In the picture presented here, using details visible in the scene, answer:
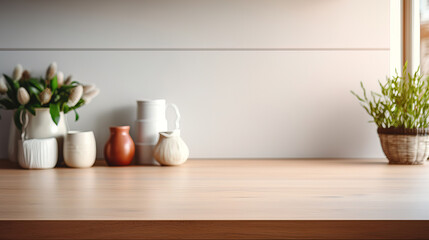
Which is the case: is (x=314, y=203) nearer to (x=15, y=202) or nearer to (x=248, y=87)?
(x=15, y=202)

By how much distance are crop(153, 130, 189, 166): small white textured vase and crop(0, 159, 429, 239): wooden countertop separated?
0.03 meters

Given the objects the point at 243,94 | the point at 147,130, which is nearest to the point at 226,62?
the point at 243,94

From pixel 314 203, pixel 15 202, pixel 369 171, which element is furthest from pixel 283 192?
pixel 15 202

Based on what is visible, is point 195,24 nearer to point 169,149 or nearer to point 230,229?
point 169,149

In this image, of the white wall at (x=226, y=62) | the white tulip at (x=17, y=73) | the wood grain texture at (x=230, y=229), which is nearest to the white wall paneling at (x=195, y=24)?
the white wall at (x=226, y=62)

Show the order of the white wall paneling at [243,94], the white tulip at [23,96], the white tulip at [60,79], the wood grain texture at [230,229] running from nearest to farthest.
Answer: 1. the wood grain texture at [230,229]
2. the white tulip at [23,96]
3. the white tulip at [60,79]
4. the white wall paneling at [243,94]

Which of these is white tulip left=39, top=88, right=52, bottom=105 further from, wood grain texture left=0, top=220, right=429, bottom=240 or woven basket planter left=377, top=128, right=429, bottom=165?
woven basket planter left=377, top=128, right=429, bottom=165

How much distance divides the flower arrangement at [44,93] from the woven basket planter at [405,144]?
2.82 ft

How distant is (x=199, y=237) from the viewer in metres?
0.58

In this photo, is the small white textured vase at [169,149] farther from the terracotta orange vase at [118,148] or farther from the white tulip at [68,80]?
the white tulip at [68,80]

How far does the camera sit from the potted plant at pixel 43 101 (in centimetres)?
107

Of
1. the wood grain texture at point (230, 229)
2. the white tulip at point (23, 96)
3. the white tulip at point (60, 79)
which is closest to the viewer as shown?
the wood grain texture at point (230, 229)

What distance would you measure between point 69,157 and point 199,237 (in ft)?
2.07

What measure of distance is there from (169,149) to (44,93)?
1.23 feet
